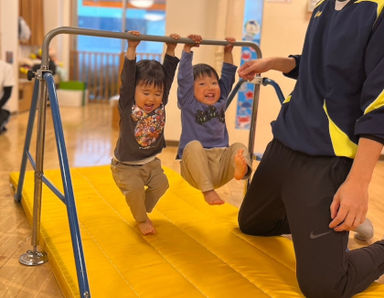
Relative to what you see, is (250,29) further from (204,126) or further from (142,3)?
(142,3)

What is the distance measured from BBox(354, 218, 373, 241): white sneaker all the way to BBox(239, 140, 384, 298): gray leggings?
57cm

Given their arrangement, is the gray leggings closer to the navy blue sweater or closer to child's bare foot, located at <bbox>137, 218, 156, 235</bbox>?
the navy blue sweater

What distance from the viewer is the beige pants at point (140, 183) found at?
1.87 metres

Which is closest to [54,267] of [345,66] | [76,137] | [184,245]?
[184,245]

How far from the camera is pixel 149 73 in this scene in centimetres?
182

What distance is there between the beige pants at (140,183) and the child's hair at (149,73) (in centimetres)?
37

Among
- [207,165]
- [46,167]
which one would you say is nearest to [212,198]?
[207,165]

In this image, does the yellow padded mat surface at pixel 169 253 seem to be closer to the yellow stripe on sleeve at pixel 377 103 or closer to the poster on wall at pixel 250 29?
the yellow stripe on sleeve at pixel 377 103

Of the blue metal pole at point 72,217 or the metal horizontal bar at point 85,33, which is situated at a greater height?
the metal horizontal bar at point 85,33

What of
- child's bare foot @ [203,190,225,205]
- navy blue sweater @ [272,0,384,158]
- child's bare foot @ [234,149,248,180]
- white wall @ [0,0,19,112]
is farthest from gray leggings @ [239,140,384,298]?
white wall @ [0,0,19,112]

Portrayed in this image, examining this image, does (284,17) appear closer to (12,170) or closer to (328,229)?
(12,170)

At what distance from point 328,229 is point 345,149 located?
268 mm

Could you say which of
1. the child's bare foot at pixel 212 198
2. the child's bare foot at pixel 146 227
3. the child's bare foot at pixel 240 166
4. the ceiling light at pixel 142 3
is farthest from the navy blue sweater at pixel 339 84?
the ceiling light at pixel 142 3

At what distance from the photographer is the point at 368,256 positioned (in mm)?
1513
